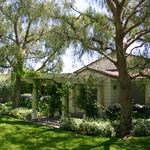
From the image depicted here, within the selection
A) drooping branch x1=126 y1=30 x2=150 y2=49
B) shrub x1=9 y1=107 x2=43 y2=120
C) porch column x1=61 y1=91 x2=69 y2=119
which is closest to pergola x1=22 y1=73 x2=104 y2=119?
porch column x1=61 y1=91 x2=69 y2=119

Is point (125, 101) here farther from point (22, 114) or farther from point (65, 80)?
point (22, 114)

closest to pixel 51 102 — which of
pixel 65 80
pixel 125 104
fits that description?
pixel 65 80

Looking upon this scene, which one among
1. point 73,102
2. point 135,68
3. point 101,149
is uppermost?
point 135,68

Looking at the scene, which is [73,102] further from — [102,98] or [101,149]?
[101,149]

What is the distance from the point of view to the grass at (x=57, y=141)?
1338 centimetres

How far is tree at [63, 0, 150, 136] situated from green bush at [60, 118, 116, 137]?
0.61 meters

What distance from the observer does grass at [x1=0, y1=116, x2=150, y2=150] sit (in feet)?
43.9

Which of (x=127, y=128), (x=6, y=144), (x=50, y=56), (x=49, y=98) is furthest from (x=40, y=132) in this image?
(x=50, y=56)

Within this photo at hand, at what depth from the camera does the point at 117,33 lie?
1538 cm

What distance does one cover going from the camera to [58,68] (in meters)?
25.5

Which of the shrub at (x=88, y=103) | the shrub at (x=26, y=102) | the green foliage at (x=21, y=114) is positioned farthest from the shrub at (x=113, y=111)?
the shrub at (x=26, y=102)

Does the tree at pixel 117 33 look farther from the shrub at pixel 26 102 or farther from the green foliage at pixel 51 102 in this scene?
the shrub at pixel 26 102

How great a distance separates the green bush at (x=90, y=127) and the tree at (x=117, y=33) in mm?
614

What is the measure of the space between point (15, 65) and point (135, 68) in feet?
32.7
